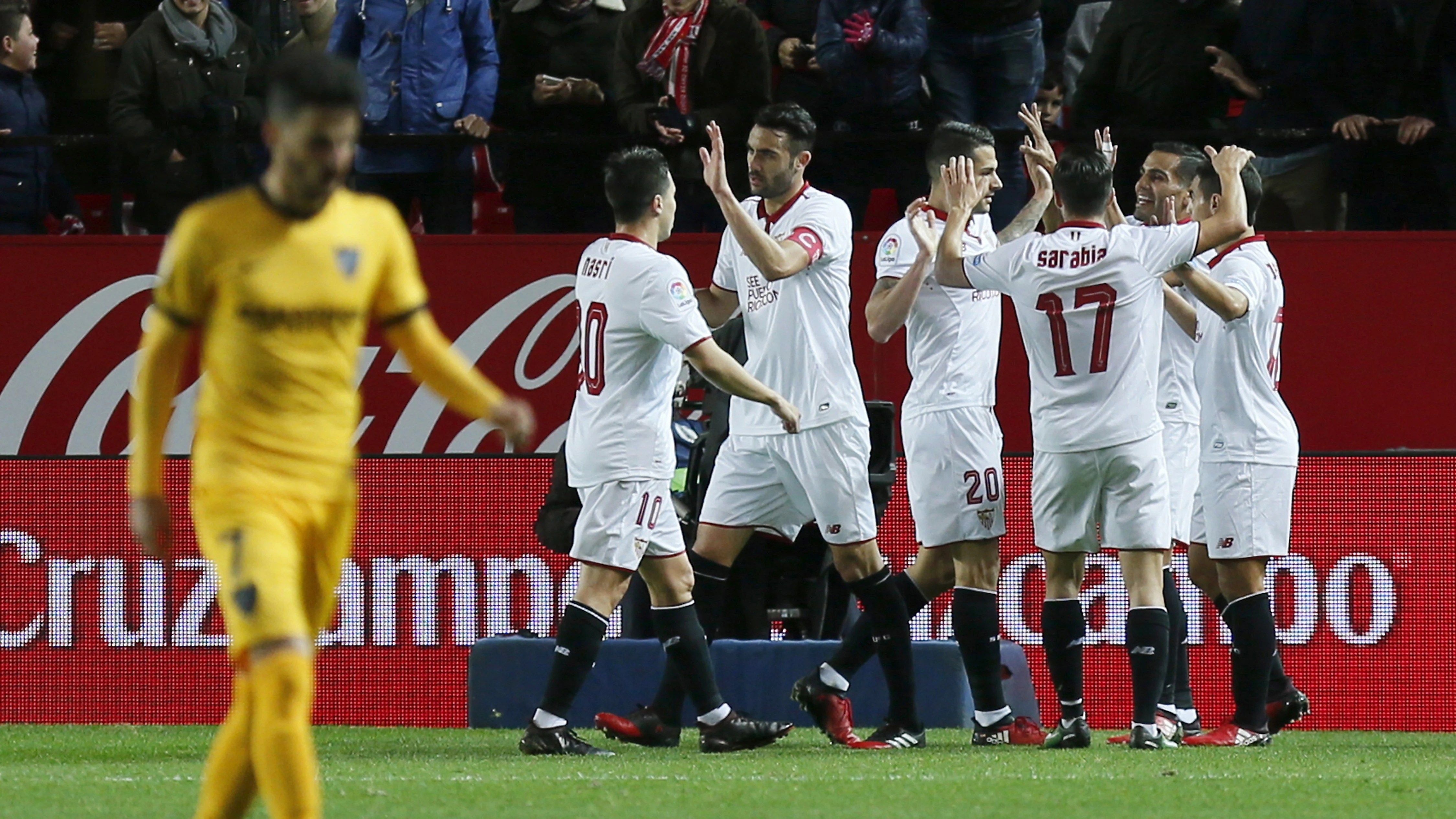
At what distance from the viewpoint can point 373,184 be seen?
35.7ft

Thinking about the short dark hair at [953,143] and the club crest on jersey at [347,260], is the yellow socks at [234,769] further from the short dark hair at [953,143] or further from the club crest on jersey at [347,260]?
the short dark hair at [953,143]

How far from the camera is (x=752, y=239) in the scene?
7.52m

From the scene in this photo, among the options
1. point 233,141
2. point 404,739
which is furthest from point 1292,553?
point 233,141

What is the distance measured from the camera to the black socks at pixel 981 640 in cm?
785

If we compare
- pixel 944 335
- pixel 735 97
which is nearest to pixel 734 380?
pixel 944 335

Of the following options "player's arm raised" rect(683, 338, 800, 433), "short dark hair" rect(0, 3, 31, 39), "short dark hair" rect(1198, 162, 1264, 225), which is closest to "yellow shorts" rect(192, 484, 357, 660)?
"player's arm raised" rect(683, 338, 800, 433)

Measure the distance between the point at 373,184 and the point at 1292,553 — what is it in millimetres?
5015

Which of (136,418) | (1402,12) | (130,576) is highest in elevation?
(1402,12)

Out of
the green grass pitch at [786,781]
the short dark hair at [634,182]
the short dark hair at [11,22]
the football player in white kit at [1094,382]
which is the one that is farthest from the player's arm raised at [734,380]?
the short dark hair at [11,22]

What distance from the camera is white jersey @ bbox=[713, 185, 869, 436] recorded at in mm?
7766

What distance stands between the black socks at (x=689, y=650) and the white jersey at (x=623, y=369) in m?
0.51

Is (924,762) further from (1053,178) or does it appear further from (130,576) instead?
(130,576)

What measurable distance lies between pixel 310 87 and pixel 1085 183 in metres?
3.74

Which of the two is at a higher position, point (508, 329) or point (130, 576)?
point (508, 329)
